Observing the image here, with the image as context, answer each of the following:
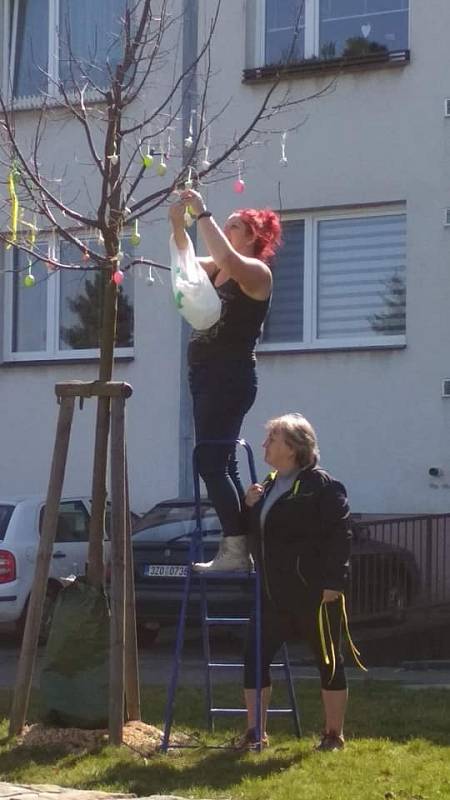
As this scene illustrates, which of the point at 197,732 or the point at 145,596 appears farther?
the point at 145,596

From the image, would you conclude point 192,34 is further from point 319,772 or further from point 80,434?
point 319,772

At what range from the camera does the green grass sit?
707 centimetres

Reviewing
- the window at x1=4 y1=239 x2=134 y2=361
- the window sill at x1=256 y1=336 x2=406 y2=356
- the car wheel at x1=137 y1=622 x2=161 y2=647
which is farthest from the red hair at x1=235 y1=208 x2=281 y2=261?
the window at x1=4 y1=239 x2=134 y2=361

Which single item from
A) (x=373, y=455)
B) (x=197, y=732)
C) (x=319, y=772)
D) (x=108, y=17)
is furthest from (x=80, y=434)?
(x=319, y=772)

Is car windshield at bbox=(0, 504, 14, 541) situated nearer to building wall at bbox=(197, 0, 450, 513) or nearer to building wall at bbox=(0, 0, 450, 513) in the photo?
building wall at bbox=(0, 0, 450, 513)

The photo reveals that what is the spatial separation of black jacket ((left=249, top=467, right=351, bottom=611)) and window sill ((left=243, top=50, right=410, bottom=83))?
9.94m

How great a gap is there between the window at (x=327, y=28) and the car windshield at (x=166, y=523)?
17.1 ft

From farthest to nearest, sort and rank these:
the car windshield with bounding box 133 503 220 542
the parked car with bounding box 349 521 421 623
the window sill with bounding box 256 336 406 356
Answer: the window sill with bounding box 256 336 406 356 < the car windshield with bounding box 133 503 220 542 < the parked car with bounding box 349 521 421 623

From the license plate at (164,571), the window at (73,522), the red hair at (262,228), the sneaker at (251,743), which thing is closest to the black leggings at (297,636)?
the sneaker at (251,743)

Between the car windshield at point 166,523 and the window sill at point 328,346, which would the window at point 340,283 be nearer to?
the window sill at point 328,346

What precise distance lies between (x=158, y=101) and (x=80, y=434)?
3980mm

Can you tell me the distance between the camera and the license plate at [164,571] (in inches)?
570

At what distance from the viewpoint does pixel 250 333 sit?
7.71 metres

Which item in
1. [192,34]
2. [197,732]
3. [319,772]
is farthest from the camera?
[192,34]
